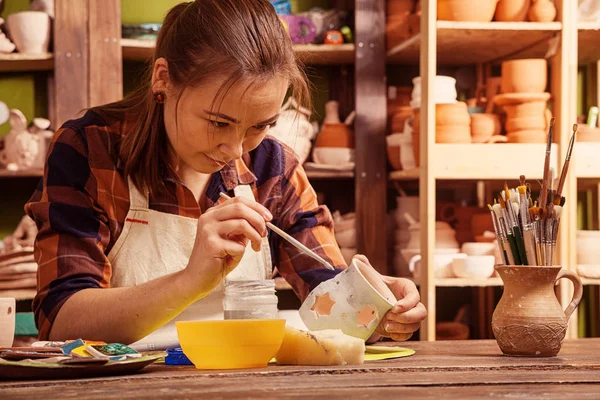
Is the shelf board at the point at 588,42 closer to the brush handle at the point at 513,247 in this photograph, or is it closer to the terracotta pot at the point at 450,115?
the terracotta pot at the point at 450,115

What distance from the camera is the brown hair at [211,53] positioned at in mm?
1433

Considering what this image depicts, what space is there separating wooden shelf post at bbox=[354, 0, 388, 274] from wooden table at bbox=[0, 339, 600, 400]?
2159 mm

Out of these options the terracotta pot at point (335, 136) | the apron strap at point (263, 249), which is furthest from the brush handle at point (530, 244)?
the terracotta pot at point (335, 136)

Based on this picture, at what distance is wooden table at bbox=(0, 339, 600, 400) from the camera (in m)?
0.93

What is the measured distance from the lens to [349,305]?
1.27 meters

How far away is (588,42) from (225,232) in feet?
8.14

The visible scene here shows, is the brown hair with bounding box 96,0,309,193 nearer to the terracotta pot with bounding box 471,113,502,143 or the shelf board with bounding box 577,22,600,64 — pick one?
the terracotta pot with bounding box 471,113,502,143

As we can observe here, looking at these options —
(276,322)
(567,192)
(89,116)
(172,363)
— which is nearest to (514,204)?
(276,322)

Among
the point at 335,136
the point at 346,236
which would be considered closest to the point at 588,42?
the point at 335,136

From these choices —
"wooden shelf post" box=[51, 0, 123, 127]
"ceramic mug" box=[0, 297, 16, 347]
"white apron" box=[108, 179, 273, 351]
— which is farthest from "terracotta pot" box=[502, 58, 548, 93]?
"ceramic mug" box=[0, 297, 16, 347]

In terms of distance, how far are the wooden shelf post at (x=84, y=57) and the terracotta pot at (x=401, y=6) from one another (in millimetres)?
1041

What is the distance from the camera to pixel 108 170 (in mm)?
1593

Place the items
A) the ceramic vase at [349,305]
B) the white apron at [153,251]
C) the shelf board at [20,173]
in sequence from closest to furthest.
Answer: the ceramic vase at [349,305], the white apron at [153,251], the shelf board at [20,173]

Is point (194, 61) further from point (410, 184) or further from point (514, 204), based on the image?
point (410, 184)
